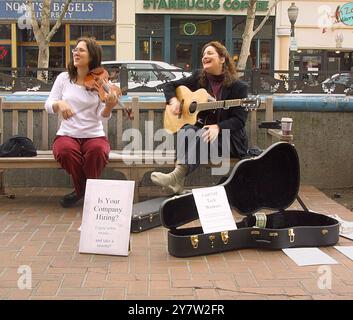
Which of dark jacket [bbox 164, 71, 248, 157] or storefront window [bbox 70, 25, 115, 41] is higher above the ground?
storefront window [bbox 70, 25, 115, 41]

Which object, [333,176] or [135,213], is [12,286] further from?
[333,176]

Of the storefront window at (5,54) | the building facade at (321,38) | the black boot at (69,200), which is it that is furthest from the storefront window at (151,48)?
the black boot at (69,200)

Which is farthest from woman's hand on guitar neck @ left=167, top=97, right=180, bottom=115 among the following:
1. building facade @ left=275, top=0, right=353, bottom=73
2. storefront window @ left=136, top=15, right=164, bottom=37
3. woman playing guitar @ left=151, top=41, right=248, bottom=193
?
building facade @ left=275, top=0, right=353, bottom=73

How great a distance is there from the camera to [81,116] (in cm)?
500

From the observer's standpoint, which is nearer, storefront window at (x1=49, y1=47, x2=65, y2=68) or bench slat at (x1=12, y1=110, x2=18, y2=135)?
bench slat at (x1=12, y1=110, x2=18, y2=135)

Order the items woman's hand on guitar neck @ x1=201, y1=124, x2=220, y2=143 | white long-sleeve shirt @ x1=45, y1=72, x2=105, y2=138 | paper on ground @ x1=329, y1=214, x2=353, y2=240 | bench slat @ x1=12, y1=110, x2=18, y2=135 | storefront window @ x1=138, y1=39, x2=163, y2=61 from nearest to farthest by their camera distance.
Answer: paper on ground @ x1=329, y1=214, x2=353, y2=240 < woman's hand on guitar neck @ x1=201, y1=124, x2=220, y2=143 < white long-sleeve shirt @ x1=45, y1=72, x2=105, y2=138 < bench slat @ x1=12, y1=110, x2=18, y2=135 < storefront window @ x1=138, y1=39, x2=163, y2=61

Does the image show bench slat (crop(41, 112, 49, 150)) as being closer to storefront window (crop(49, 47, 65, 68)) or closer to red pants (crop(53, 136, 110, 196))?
red pants (crop(53, 136, 110, 196))

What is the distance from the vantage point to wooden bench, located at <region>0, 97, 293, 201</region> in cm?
504

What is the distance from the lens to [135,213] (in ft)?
15.0

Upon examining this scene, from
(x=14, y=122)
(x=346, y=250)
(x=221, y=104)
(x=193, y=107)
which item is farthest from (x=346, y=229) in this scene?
(x=14, y=122)

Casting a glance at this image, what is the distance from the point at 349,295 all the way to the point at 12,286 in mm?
1904

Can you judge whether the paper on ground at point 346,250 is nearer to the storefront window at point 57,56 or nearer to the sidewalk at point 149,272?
the sidewalk at point 149,272

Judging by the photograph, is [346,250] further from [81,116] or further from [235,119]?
[81,116]
